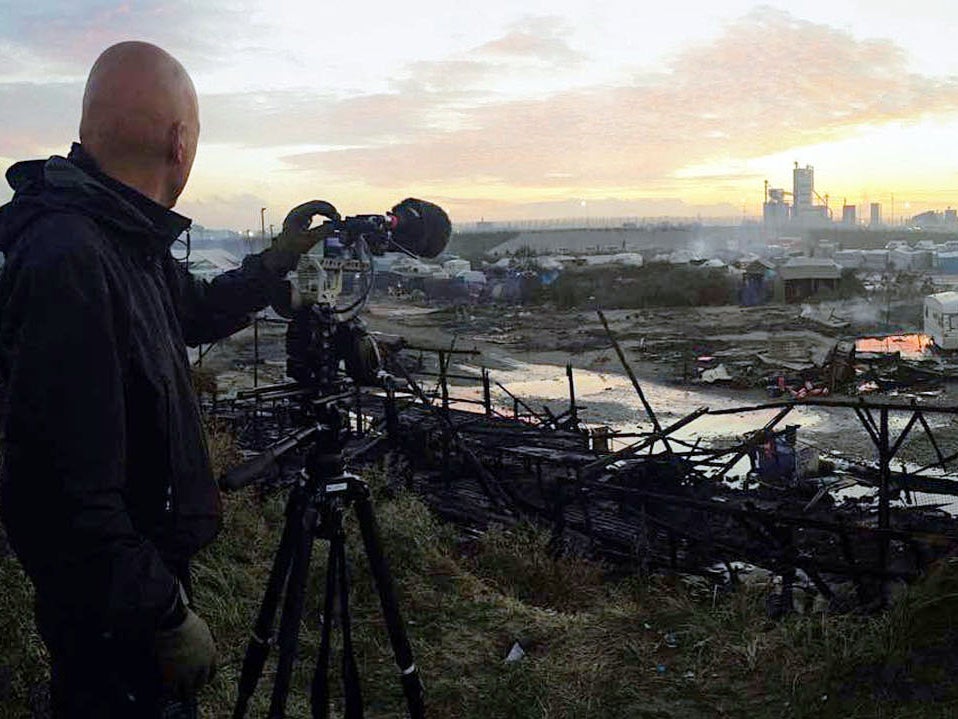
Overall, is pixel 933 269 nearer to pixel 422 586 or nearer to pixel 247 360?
pixel 247 360

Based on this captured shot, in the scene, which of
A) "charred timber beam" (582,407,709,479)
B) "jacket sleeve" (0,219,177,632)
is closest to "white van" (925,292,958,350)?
"charred timber beam" (582,407,709,479)

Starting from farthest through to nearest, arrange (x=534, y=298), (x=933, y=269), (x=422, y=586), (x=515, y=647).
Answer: (x=933, y=269) < (x=534, y=298) < (x=422, y=586) < (x=515, y=647)

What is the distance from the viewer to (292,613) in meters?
3.07

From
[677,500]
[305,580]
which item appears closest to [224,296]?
[305,580]

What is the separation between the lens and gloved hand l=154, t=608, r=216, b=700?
6.79 ft

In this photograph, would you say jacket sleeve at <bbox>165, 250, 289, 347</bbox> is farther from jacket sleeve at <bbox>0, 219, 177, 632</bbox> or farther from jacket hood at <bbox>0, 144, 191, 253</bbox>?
jacket sleeve at <bbox>0, 219, 177, 632</bbox>

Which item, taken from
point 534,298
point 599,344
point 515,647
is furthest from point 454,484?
point 534,298

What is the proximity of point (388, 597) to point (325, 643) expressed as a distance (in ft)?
1.15

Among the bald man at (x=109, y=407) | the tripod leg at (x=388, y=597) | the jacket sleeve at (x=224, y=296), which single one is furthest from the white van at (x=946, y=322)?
the bald man at (x=109, y=407)

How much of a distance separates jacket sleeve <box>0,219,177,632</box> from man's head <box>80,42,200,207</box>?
1.30ft

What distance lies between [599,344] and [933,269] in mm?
52375

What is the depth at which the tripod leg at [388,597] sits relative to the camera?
3.25 m

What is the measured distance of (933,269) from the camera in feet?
248

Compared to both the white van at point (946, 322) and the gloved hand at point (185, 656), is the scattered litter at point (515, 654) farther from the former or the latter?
the white van at point (946, 322)
